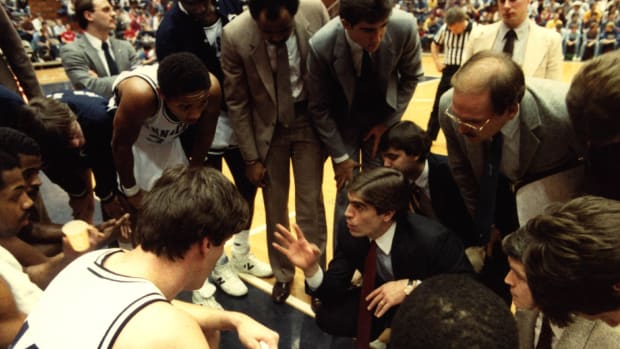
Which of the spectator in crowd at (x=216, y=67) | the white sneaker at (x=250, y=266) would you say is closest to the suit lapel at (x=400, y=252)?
the spectator in crowd at (x=216, y=67)

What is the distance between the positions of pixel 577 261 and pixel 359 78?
168cm

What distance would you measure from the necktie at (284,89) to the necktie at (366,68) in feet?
1.38

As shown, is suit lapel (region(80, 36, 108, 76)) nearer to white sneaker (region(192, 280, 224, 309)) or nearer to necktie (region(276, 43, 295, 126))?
necktie (region(276, 43, 295, 126))

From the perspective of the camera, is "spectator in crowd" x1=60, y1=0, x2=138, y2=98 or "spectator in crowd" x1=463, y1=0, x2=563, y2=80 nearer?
"spectator in crowd" x1=463, y1=0, x2=563, y2=80

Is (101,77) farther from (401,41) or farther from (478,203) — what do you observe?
(478,203)

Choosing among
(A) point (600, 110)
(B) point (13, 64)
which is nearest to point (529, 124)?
(A) point (600, 110)

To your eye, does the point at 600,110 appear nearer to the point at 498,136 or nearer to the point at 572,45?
the point at 498,136

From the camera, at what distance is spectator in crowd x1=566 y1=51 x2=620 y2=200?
1.41m

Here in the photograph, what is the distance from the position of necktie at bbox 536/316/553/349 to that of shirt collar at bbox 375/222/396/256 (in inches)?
32.6

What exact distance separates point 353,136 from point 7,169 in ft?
6.01

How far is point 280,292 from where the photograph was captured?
3.04 meters

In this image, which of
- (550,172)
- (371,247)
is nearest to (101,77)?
(371,247)

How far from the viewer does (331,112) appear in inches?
110

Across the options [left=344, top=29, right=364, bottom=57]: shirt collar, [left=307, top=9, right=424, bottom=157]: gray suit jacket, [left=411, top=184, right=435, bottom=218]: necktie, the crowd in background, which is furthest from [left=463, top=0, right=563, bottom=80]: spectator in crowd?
the crowd in background
